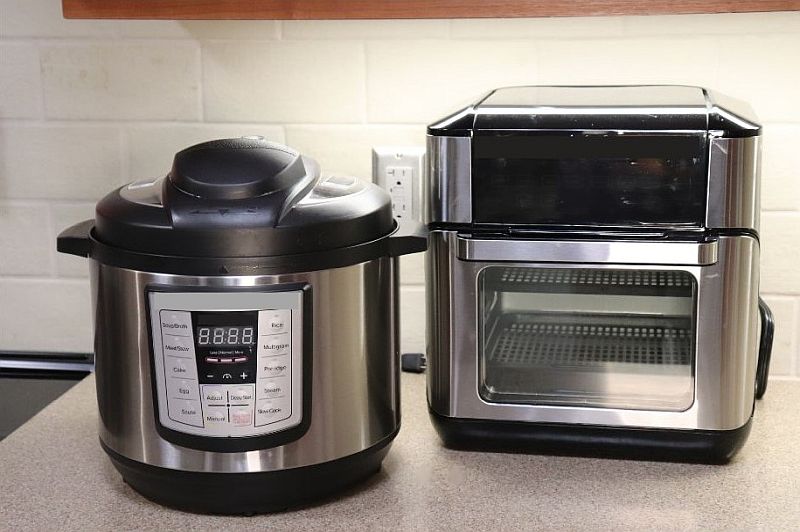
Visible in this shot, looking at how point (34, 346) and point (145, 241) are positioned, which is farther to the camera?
point (34, 346)

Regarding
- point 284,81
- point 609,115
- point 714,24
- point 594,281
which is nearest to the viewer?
point 609,115

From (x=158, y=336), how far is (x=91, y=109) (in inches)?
23.7

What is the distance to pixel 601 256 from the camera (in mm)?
1033

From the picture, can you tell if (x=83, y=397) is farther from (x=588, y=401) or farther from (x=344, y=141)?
(x=588, y=401)

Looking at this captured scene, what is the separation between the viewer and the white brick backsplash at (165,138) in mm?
1401

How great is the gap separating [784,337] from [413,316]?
49 cm

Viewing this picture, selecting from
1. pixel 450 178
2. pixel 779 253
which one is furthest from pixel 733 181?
pixel 779 253

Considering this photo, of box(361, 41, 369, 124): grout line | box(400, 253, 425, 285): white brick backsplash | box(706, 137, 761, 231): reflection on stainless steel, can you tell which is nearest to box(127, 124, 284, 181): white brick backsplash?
box(361, 41, 369, 124): grout line

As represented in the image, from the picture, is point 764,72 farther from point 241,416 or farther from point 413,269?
point 241,416

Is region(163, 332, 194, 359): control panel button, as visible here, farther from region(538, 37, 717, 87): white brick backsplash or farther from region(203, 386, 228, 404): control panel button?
region(538, 37, 717, 87): white brick backsplash

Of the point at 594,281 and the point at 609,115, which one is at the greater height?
the point at 609,115

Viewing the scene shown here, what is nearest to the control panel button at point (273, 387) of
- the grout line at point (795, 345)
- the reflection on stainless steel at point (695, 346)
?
the reflection on stainless steel at point (695, 346)

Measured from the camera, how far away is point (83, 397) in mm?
1315

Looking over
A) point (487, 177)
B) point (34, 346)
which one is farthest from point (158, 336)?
point (34, 346)
